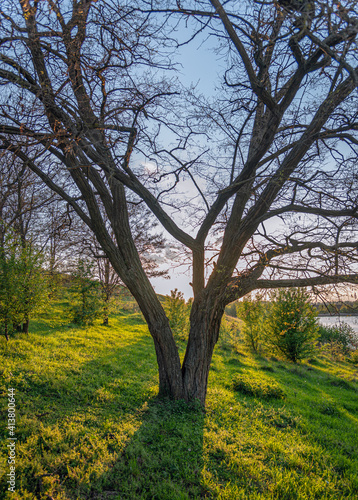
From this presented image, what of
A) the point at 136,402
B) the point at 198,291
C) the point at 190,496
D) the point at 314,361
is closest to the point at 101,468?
the point at 190,496

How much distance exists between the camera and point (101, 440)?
3283 millimetres

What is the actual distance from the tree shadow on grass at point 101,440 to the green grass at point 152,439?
14 mm

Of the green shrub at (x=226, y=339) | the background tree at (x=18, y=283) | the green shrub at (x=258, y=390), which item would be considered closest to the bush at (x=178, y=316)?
the green shrub at (x=226, y=339)

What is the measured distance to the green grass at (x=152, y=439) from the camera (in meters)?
2.64

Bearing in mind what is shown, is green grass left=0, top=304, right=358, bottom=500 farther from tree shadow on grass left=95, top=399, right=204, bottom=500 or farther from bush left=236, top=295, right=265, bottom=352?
bush left=236, top=295, right=265, bottom=352

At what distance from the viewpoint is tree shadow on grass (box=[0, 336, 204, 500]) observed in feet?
8.28

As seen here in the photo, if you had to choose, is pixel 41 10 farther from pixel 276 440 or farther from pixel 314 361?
pixel 314 361

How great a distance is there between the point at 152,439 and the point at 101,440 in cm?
77

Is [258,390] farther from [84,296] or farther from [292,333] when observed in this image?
[84,296]

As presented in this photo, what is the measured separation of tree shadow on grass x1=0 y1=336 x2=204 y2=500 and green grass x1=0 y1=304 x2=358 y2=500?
14mm

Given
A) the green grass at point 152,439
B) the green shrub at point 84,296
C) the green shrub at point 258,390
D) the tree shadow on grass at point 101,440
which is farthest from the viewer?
the green shrub at point 84,296

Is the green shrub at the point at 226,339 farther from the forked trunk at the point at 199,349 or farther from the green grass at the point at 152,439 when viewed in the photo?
the forked trunk at the point at 199,349

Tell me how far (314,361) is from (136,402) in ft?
56.3

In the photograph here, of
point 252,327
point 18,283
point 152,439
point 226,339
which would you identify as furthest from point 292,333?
point 18,283
